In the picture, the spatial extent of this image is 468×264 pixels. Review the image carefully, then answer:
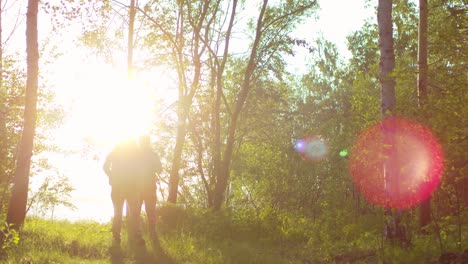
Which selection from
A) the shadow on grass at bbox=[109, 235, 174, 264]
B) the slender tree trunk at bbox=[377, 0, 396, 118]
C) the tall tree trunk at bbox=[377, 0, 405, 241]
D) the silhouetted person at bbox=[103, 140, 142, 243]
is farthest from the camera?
the slender tree trunk at bbox=[377, 0, 396, 118]

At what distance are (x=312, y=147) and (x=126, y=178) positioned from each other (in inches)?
759

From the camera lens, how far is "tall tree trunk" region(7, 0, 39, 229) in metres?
10.3

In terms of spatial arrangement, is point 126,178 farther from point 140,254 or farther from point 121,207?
point 140,254

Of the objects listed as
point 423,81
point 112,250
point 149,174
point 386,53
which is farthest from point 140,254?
point 423,81

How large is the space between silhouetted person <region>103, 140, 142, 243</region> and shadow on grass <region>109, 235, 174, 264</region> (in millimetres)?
297

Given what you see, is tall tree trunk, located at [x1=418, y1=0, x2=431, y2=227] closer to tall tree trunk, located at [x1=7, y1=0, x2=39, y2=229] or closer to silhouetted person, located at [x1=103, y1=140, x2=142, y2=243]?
silhouetted person, located at [x1=103, y1=140, x2=142, y2=243]

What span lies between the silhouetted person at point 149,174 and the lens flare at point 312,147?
16154mm

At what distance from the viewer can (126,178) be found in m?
10.0

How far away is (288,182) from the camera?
2417 cm

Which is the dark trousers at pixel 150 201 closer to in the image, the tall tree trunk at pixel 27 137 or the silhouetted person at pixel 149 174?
the silhouetted person at pixel 149 174

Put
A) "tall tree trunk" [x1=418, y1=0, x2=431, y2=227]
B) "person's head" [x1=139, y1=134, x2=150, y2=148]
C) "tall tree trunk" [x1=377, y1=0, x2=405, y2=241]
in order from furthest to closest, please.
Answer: "tall tree trunk" [x1=418, y1=0, x2=431, y2=227] < "person's head" [x1=139, y1=134, x2=150, y2=148] < "tall tree trunk" [x1=377, y1=0, x2=405, y2=241]

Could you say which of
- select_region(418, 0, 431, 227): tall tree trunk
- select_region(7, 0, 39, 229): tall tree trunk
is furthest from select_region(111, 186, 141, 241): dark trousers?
select_region(418, 0, 431, 227): tall tree trunk

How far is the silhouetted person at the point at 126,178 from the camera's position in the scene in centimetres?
1001

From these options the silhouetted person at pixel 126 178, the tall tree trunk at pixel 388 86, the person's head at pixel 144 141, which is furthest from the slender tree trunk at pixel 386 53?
the silhouetted person at pixel 126 178
